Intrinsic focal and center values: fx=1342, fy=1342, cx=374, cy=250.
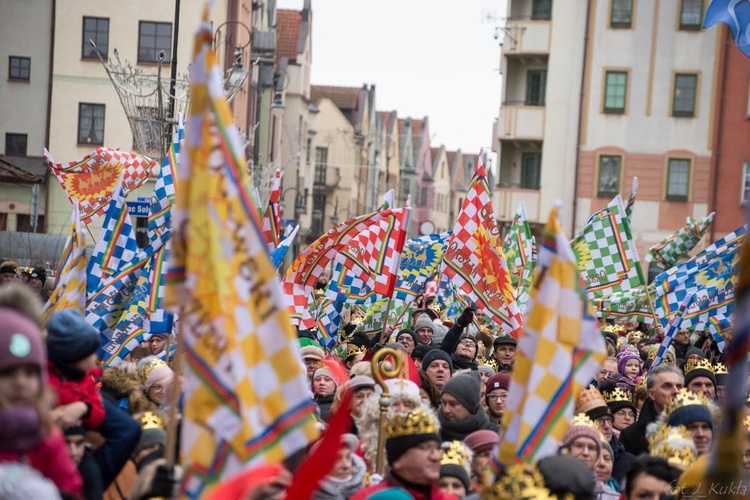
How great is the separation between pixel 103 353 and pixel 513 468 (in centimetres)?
640

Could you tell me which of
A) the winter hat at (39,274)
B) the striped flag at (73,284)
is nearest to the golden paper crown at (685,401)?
the striped flag at (73,284)

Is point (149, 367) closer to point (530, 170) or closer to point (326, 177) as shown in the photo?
point (530, 170)

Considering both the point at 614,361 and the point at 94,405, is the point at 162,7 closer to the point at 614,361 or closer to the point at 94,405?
the point at 614,361

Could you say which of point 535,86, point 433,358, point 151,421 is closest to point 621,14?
point 535,86

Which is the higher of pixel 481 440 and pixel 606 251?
pixel 606 251

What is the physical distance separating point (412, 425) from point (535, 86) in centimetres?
3949

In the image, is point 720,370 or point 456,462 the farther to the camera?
point 720,370

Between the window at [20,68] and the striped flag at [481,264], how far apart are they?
3039cm

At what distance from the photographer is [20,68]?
42.7 meters

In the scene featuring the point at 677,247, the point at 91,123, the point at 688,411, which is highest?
the point at 91,123

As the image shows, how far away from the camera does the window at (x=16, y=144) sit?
4266 centimetres

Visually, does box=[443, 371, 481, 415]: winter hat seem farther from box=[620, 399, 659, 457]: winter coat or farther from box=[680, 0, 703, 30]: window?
box=[680, 0, 703, 30]: window

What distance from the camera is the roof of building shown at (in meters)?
74.9

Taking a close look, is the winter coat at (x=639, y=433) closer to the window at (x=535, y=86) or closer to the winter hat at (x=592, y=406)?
the winter hat at (x=592, y=406)
